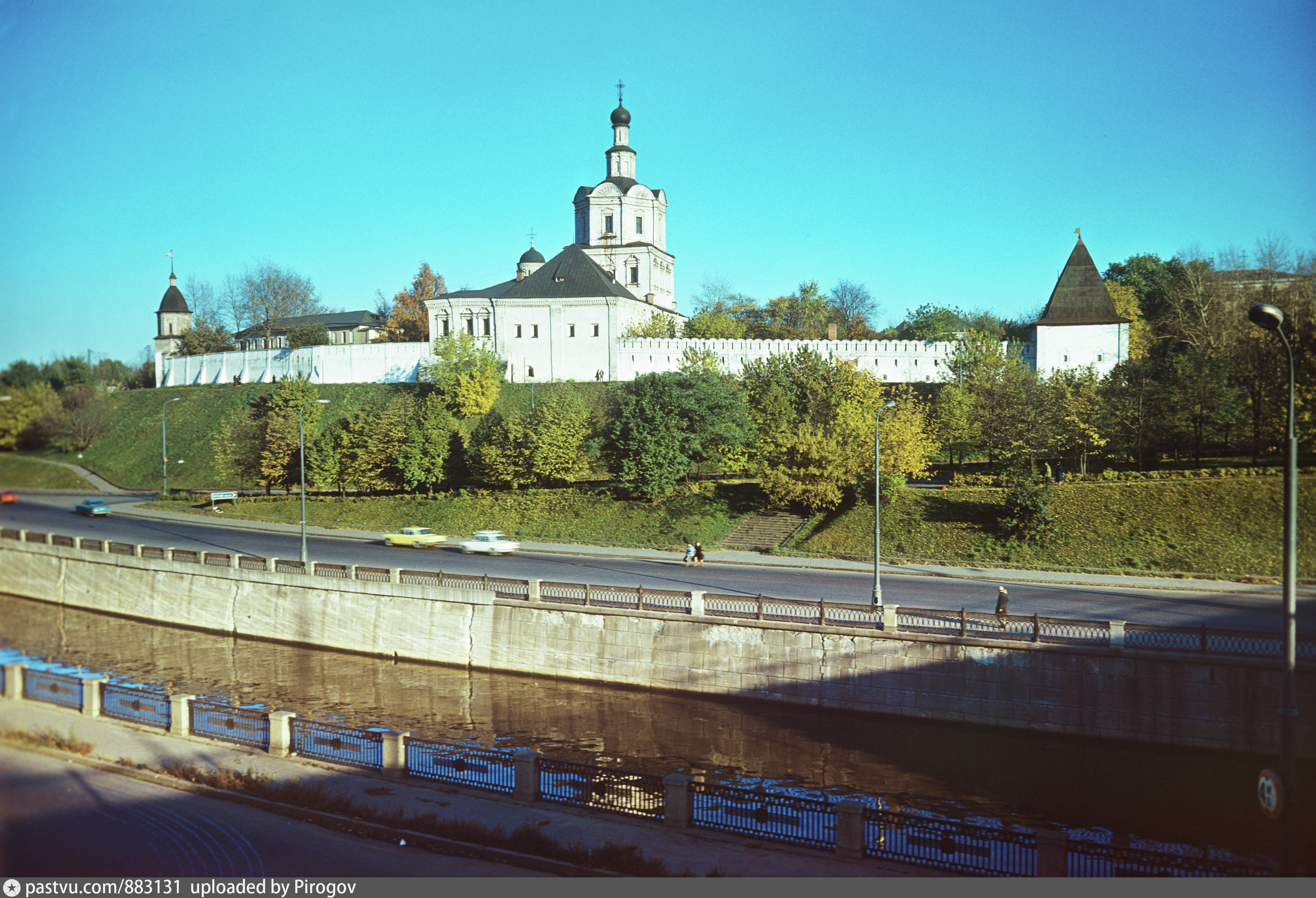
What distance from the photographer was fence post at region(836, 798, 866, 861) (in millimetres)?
13578

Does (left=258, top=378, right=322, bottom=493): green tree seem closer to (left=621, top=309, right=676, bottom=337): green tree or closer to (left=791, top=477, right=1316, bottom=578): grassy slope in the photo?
(left=621, top=309, right=676, bottom=337): green tree

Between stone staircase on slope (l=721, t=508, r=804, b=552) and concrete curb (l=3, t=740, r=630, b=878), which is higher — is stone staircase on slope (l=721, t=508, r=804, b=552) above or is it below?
above

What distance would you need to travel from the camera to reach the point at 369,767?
679 inches

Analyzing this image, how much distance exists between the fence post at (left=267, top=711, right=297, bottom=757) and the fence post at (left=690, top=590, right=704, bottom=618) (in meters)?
11.3

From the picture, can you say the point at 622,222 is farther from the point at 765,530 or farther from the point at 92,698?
the point at 92,698

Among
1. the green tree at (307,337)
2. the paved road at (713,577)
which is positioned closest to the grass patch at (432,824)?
the paved road at (713,577)

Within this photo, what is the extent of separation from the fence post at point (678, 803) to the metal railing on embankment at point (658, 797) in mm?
16

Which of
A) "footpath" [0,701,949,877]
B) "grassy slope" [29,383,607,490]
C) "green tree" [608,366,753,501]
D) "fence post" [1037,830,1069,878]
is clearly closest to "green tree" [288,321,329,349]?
"grassy slope" [29,383,607,490]

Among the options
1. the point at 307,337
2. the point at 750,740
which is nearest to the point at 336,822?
the point at 750,740

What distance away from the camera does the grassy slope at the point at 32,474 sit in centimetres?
1324

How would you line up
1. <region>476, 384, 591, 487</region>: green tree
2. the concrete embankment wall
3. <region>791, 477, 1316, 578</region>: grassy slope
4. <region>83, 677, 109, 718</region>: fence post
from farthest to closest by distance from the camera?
<region>476, 384, 591, 487</region>: green tree → <region>791, 477, 1316, 578</region>: grassy slope → the concrete embankment wall → <region>83, 677, 109, 718</region>: fence post

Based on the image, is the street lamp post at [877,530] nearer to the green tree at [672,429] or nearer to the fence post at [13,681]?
the green tree at [672,429]

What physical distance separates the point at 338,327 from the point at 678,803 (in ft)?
Answer: 331

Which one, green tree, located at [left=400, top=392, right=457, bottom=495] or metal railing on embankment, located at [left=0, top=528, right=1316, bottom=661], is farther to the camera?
green tree, located at [left=400, top=392, right=457, bottom=495]
